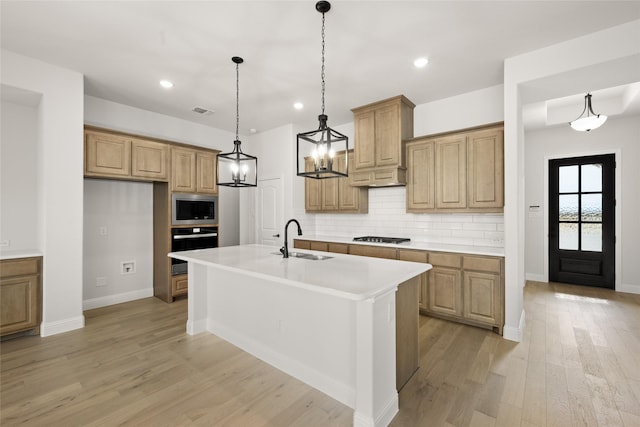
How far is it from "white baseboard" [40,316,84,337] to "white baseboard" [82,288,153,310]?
0.74 meters

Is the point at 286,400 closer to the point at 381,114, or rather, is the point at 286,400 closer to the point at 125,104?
the point at 381,114

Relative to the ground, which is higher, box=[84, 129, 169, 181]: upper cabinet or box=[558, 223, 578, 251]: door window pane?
box=[84, 129, 169, 181]: upper cabinet

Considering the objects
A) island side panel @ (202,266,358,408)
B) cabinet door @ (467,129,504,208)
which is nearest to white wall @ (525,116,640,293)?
cabinet door @ (467,129,504,208)

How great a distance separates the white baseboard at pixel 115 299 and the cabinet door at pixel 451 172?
14.9 feet

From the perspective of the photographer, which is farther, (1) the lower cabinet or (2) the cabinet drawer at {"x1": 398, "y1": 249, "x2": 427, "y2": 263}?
(2) the cabinet drawer at {"x1": 398, "y1": 249, "x2": 427, "y2": 263}

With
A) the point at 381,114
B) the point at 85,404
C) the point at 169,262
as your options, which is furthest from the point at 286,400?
the point at 381,114

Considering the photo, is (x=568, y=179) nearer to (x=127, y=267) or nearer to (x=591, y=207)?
(x=591, y=207)

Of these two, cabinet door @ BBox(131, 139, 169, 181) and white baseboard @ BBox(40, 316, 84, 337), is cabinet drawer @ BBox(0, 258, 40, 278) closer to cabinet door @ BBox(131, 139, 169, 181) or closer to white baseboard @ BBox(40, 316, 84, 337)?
white baseboard @ BBox(40, 316, 84, 337)

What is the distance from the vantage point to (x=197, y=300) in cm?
320

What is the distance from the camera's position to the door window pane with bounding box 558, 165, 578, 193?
5070 millimetres

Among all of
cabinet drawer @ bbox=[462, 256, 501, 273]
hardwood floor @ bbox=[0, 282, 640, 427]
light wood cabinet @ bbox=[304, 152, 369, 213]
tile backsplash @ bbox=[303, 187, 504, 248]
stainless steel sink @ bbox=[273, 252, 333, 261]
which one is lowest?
hardwood floor @ bbox=[0, 282, 640, 427]

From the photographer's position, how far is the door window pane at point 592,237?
4.87m

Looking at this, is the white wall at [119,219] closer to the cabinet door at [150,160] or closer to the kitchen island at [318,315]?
the cabinet door at [150,160]

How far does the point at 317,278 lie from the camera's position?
6.26ft
